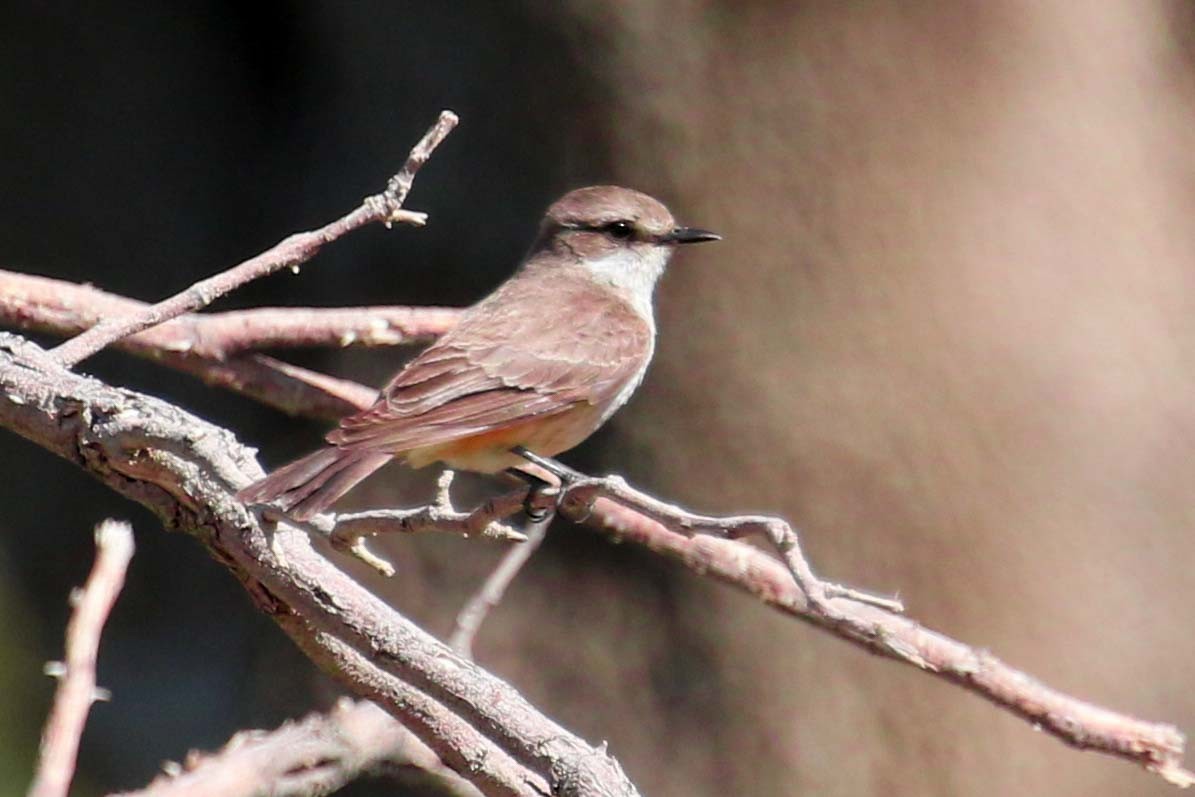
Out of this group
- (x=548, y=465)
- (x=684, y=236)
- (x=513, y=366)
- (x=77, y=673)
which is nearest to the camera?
(x=77, y=673)

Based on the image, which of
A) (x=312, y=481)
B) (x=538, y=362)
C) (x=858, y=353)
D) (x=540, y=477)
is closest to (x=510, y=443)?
(x=540, y=477)

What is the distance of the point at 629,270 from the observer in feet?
13.5

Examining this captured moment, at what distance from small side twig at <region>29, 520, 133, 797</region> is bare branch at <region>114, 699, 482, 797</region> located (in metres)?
0.35

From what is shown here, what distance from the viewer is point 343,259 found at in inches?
219

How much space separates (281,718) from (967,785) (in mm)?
2516

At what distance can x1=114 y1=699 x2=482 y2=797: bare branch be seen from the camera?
2.28 metres

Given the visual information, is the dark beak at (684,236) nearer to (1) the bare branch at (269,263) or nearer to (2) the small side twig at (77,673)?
(1) the bare branch at (269,263)

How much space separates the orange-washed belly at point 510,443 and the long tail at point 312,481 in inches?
14.4

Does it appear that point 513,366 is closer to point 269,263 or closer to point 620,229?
point 620,229

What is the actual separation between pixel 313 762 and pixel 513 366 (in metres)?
1.20

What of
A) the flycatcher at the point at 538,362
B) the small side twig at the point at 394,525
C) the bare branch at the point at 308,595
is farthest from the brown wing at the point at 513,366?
the small side twig at the point at 394,525

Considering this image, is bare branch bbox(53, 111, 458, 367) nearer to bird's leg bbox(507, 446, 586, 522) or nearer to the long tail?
the long tail

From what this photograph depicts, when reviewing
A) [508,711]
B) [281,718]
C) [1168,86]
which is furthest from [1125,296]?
[508,711]

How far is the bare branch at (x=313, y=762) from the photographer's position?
2.28m
